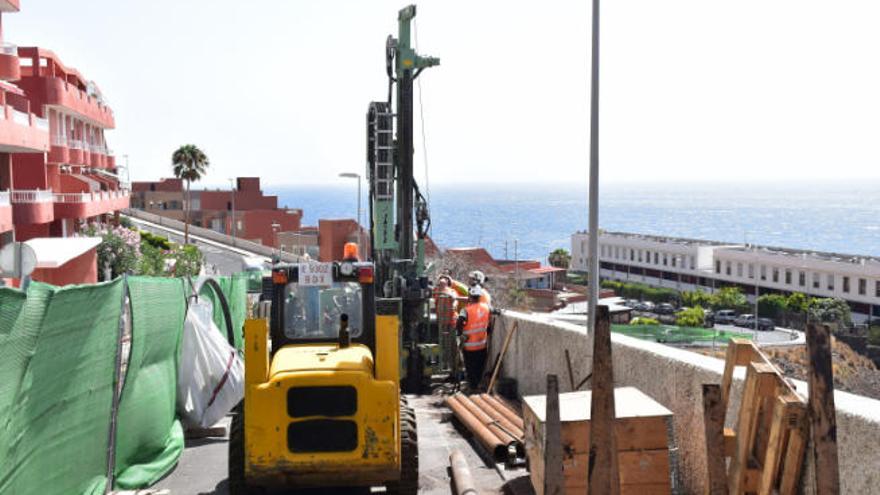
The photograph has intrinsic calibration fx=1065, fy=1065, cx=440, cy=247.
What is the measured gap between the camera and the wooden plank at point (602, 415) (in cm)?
596

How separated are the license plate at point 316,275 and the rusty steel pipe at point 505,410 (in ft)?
10.7

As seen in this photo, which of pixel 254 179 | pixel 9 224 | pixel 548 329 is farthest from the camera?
pixel 254 179

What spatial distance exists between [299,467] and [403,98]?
1033 cm

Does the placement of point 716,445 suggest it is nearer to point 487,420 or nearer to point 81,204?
point 487,420

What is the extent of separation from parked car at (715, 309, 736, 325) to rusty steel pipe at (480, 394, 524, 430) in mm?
110768

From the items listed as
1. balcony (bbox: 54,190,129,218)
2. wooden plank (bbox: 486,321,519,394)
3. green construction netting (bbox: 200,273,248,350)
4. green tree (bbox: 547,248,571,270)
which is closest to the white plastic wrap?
green construction netting (bbox: 200,273,248,350)

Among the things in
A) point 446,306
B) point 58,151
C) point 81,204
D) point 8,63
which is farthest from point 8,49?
point 446,306

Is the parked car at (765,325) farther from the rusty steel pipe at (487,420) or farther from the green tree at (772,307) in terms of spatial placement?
the rusty steel pipe at (487,420)

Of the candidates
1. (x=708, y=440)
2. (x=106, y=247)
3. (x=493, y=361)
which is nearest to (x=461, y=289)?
(x=493, y=361)

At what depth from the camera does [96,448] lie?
8609 millimetres

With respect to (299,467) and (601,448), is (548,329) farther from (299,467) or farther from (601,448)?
(601,448)

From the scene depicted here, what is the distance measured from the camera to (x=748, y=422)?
6875mm

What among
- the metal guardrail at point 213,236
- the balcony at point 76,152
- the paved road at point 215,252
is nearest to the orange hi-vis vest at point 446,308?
the balcony at point 76,152

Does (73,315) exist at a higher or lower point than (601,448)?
higher
